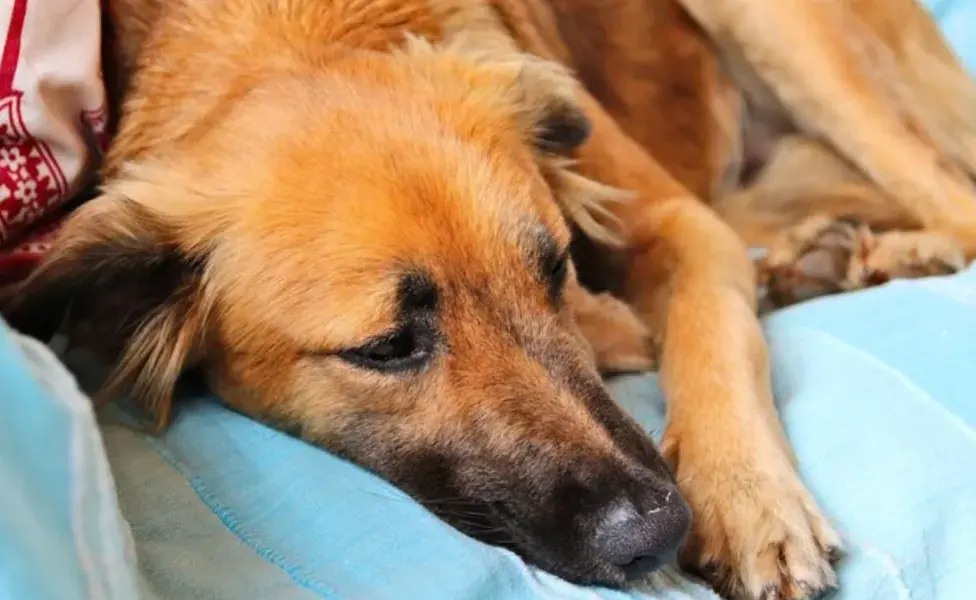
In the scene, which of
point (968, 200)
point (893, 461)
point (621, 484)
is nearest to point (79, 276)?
point (621, 484)

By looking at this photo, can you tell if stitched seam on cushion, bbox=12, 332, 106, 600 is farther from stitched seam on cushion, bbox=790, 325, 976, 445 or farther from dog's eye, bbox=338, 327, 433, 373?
stitched seam on cushion, bbox=790, 325, 976, 445

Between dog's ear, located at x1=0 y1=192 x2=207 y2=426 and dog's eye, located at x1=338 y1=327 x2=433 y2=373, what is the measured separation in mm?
238

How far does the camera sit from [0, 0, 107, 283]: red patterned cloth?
1.27 metres

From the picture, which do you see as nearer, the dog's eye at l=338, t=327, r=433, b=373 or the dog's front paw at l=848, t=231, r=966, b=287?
the dog's eye at l=338, t=327, r=433, b=373

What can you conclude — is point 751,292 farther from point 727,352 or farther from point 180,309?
point 180,309

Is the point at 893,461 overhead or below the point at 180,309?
below

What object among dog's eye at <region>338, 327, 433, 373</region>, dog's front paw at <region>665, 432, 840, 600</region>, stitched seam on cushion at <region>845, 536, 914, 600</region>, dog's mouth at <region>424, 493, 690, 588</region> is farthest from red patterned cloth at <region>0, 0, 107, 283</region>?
stitched seam on cushion at <region>845, 536, 914, 600</region>

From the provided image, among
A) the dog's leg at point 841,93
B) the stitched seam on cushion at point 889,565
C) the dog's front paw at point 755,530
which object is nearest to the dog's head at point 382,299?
the dog's front paw at point 755,530

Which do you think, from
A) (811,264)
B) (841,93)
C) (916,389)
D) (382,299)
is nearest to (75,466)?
(382,299)

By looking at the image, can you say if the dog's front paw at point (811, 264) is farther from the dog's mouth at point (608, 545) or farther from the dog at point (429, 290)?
the dog's mouth at point (608, 545)

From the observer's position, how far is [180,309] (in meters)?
1.30

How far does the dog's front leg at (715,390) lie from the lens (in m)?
1.12

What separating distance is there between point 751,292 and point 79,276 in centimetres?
100

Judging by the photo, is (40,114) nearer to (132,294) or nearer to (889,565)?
(132,294)
